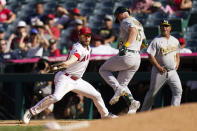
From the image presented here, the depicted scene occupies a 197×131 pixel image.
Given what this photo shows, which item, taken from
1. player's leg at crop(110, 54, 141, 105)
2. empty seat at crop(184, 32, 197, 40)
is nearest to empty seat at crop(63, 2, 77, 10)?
empty seat at crop(184, 32, 197, 40)

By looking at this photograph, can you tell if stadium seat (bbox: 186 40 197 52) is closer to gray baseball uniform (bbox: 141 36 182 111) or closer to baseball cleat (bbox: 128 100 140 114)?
gray baseball uniform (bbox: 141 36 182 111)

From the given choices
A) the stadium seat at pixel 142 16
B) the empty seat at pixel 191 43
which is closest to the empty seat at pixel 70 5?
the stadium seat at pixel 142 16

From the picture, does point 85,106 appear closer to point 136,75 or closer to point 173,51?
point 136,75

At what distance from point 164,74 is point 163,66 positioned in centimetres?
16

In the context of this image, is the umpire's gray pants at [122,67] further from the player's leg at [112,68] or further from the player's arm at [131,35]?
the player's arm at [131,35]

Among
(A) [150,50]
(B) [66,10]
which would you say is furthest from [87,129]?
(B) [66,10]

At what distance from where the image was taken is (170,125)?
6160mm

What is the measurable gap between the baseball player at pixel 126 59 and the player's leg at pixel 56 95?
72 cm

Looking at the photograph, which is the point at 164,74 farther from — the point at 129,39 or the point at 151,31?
the point at 151,31

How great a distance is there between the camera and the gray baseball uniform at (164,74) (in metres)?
8.73

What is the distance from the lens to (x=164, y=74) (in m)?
8.74

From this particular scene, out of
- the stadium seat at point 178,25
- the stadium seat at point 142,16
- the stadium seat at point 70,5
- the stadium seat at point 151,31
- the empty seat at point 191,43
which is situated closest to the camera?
the empty seat at point 191,43

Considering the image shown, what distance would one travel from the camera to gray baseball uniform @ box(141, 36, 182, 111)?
8.73 m

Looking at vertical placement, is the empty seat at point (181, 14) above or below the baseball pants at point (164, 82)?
above
